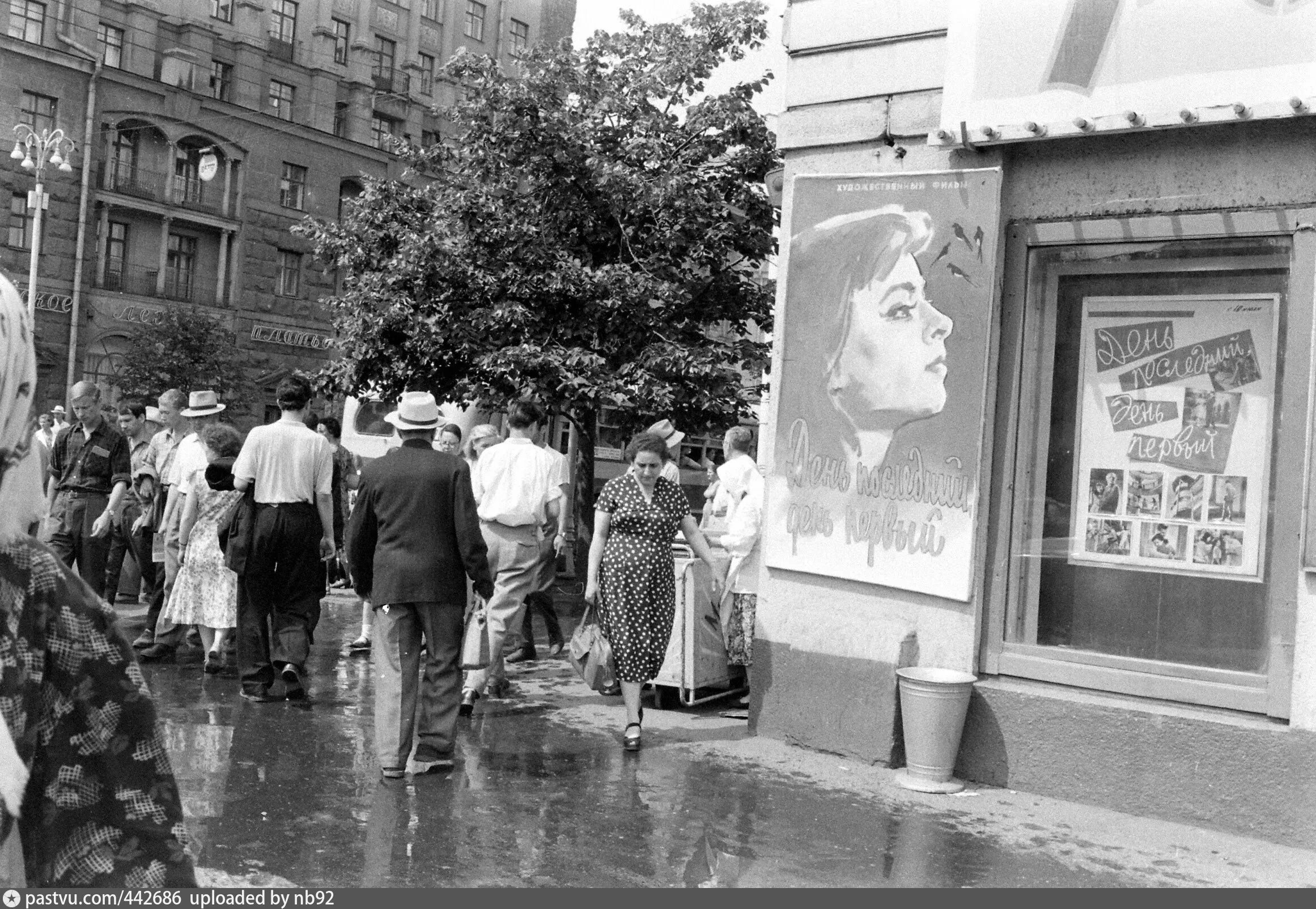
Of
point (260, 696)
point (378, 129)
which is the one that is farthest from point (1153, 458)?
point (378, 129)

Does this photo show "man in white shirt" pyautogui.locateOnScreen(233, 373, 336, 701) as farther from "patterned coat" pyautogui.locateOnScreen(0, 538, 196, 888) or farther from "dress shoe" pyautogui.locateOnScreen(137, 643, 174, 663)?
"patterned coat" pyautogui.locateOnScreen(0, 538, 196, 888)

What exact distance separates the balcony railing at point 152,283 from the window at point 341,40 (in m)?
9.81

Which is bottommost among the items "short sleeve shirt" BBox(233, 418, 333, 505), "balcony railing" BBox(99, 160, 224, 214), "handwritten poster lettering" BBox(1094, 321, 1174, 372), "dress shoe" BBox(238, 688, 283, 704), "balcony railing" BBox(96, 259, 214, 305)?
"dress shoe" BBox(238, 688, 283, 704)

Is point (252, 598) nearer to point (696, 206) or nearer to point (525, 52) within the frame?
point (696, 206)

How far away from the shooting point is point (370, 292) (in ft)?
68.0

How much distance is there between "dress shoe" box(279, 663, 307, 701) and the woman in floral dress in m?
0.74

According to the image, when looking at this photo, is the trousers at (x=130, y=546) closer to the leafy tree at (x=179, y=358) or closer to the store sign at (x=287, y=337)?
the leafy tree at (x=179, y=358)

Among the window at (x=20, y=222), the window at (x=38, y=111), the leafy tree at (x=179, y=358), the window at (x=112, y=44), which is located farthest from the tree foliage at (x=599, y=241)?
the window at (x=112, y=44)

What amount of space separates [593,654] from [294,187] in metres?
41.2

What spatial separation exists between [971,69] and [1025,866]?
396 cm

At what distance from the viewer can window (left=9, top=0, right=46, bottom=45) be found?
125ft

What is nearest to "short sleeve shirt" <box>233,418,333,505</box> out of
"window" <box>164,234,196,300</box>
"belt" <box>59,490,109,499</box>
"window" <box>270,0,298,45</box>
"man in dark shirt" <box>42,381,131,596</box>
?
"man in dark shirt" <box>42,381,131,596</box>
